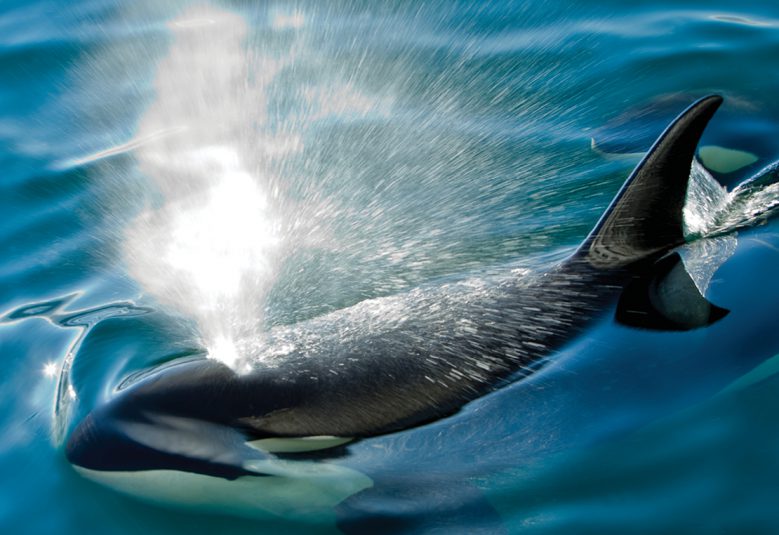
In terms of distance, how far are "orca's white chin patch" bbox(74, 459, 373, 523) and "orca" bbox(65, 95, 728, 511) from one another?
0.01 m

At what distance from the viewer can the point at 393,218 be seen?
6.55 m

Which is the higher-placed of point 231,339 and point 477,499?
point 231,339

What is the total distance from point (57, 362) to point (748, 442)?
399 cm

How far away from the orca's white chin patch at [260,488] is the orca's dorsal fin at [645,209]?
1.70 m

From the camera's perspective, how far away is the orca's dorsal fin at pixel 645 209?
4.70 m

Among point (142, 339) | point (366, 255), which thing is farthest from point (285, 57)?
point (142, 339)

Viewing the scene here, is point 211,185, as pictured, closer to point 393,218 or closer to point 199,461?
point 393,218

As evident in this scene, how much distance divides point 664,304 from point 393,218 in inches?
92.2

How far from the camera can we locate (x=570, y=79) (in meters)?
8.10

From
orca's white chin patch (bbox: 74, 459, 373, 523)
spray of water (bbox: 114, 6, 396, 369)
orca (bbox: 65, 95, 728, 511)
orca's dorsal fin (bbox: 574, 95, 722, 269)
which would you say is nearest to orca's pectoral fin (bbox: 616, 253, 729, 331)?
orca (bbox: 65, 95, 728, 511)

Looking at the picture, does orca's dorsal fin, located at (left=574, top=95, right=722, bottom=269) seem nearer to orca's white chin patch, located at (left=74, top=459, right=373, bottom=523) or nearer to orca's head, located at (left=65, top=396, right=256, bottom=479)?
orca's white chin patch, located at (left=74, top=459, right=373, bottom=523)

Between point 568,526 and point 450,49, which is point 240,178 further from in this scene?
point 568,526

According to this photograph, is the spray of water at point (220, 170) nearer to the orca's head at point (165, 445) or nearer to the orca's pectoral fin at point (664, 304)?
the orca's head at point (165, 445)

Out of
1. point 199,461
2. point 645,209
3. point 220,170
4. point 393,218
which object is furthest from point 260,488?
point 220,170
